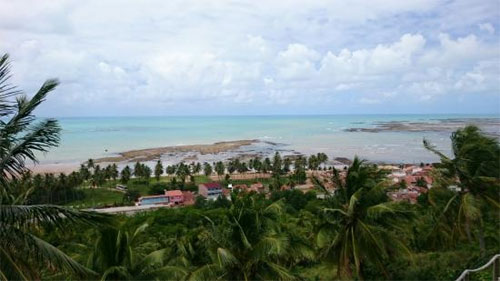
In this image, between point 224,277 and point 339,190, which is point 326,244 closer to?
point 339,190

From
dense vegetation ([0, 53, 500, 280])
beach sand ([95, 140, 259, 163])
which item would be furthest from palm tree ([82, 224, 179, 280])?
beach sand ([95, 140, 259, 163])

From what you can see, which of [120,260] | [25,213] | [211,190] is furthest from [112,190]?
[25,213]

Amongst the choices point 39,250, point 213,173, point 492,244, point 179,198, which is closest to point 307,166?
point 213,173

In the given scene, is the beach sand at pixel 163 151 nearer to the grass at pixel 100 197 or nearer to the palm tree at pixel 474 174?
the grass at pixel 100 197

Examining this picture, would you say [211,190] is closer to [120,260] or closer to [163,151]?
[163,151]

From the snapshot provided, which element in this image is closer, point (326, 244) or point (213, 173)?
point (326, 244)
